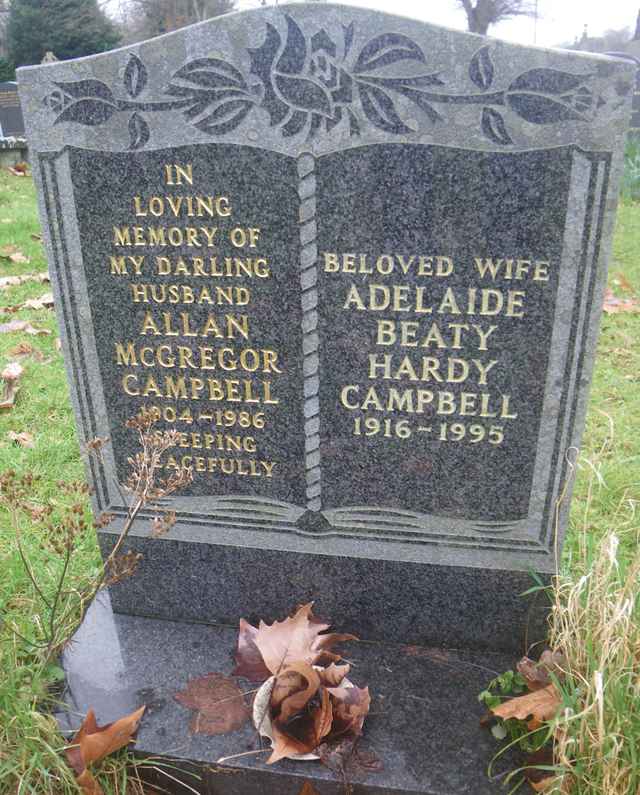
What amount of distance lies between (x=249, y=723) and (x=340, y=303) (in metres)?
1.23

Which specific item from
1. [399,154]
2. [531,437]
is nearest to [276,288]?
[399,154]

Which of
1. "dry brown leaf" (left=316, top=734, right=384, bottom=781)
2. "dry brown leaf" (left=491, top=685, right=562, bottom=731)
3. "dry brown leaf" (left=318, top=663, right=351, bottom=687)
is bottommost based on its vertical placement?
"dry brown leaf" (left=316, top=734, right=384, bottom=781)

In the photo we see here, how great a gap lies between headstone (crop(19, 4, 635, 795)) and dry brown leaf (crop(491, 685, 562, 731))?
16 centimetres

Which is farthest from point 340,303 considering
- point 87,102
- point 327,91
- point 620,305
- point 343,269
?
point 620,305

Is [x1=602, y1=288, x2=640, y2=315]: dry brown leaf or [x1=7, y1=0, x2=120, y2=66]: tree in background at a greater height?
[x1=7, y1=0, x2=120, y2=66]: tree in background

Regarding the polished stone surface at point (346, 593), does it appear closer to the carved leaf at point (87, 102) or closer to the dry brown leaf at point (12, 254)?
the carved leaf at point (87, 102)

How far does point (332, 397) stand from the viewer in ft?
6.73

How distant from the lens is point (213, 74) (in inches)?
69.9

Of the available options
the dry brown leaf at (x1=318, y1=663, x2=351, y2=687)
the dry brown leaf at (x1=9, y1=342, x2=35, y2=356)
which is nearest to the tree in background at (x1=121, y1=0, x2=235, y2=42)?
the dry brown leaf at (x1=9, y1=342, x2=35, y2=356)

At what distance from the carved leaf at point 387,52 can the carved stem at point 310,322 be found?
0.87ft

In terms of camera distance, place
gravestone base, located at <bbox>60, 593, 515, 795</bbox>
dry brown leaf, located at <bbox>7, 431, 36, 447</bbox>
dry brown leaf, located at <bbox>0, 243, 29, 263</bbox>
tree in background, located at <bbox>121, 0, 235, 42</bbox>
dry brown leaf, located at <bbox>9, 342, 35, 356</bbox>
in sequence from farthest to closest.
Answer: tree in background, located at <bbox>121, 0, 235, 42</bbox> → dry brown leaf, located at <bbox>0, 243, 29, 263</bbox> → dry brown leaf, located at <bbox>9, 342, 35, 356</bbox> → dry brown leaf, located at <bbox>7, 431, 36, 447</bbox> → gravestone base, located at <bbox>60, 593, 515, 795</bbox>

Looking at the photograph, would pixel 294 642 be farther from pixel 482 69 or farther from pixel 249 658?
pixel 482 69

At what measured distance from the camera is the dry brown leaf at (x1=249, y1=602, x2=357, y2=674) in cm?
203

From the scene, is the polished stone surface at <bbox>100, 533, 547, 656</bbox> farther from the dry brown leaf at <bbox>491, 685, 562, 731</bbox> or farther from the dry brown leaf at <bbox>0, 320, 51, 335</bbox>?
the dry brown leaf at <bbox>0, 320, 51, 335</bbox>
